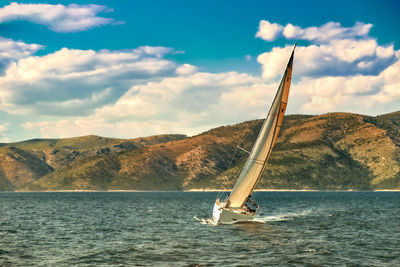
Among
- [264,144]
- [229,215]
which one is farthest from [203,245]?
[264,144]

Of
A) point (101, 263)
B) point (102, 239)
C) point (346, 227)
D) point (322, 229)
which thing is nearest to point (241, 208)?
point (322, 229)

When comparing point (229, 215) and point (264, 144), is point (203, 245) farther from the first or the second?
point (264, 144)

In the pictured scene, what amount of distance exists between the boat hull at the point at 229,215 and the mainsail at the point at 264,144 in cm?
101

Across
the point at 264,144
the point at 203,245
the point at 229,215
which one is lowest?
the point at 203,245

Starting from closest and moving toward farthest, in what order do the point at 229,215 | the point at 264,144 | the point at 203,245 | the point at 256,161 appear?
the point at 203,245, the point at 264,144, the point at 256,161, the point at 229,215

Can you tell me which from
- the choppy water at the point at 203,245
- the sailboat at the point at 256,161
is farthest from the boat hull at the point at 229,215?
the choppy water at the point at 203,245

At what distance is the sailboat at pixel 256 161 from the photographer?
4922 cm

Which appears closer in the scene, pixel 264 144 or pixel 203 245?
pixel 203 245

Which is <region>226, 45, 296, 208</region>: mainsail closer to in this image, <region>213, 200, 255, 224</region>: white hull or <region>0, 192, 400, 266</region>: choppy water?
<region>213, 200, 255, 224</region>: white hull

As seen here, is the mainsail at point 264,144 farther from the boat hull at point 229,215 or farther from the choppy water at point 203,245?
the choppy water at point 203,245

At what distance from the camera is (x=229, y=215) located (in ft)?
180

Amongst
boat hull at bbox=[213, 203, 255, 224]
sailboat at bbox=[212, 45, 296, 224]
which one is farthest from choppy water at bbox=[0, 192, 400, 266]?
sailboat at bbox=[212, 45, 296, 224]

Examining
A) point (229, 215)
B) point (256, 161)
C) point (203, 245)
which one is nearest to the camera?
point (203, 245)

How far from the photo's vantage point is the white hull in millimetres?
54656
